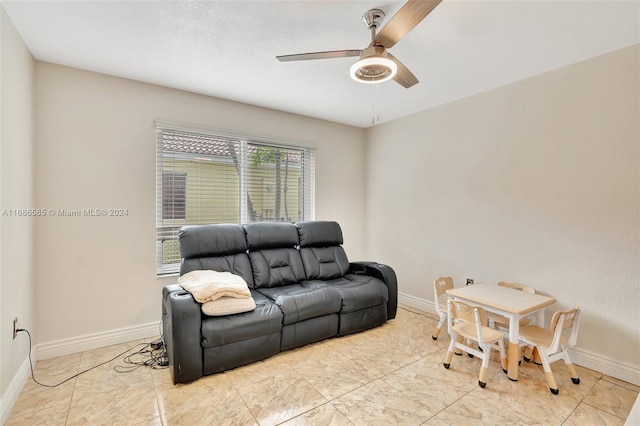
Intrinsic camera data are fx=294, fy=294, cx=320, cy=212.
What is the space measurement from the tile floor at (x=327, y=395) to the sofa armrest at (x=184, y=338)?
108 millimetres

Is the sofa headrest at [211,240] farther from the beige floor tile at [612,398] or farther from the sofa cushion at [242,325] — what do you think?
the beige floor tile at [612,398]

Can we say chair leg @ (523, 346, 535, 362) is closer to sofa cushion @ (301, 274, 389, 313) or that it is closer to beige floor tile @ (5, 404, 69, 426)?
sofa cushion @ (301, 274, 389, 313)

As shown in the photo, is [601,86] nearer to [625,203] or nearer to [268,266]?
[625,203]

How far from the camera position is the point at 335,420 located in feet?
5.84

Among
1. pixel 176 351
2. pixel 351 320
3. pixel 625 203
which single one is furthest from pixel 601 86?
pixel 176 351

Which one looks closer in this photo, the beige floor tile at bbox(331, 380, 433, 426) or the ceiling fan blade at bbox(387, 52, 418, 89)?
the beige floor tile at bbox(331, 380, 433, 426)

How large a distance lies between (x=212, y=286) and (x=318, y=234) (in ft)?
5.12

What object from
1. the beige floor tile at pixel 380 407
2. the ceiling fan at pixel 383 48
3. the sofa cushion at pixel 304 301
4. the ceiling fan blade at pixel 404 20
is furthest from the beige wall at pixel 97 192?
the ceiling fan blade at pixel 404 20

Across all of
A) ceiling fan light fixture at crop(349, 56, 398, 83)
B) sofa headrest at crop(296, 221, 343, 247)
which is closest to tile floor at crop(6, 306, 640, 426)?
sofa headrest at crop(296, 221, 343, 247)

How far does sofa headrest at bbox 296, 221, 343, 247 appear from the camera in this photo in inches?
137

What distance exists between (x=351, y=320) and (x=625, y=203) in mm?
2409

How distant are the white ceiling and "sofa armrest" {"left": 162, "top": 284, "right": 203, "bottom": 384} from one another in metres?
1.93

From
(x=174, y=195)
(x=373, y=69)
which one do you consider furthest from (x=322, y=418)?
→ (x=174, y=195)

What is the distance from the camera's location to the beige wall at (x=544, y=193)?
2246 millimetres
